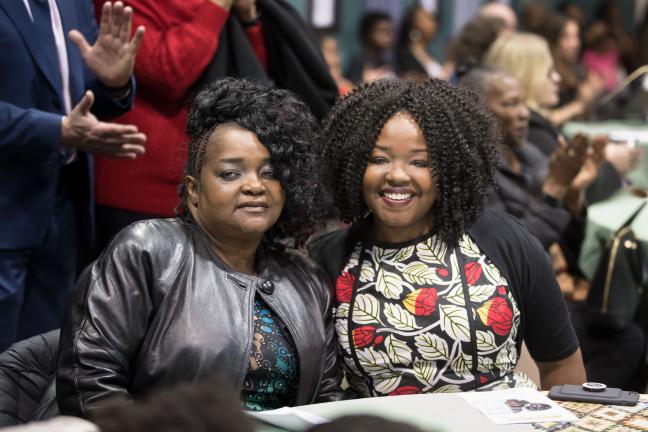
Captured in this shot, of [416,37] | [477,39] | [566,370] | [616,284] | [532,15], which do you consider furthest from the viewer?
[532,15]

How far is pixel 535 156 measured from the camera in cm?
461

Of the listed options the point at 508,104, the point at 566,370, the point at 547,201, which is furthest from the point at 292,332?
the point at 508,104

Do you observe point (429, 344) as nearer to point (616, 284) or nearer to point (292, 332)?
point (292, 332)

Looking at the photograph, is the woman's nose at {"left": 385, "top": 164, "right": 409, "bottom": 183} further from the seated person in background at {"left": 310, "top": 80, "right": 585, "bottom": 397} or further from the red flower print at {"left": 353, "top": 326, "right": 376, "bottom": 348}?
the red flower print at {"left": 353, "top": 326, "right": 376, "bottom": 348}

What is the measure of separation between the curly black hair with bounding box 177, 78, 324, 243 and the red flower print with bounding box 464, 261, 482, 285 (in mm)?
407

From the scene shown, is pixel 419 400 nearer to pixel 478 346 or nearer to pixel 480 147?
pixel 478 346

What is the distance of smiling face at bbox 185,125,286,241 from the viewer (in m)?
2.21

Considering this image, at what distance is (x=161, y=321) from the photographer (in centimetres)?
209

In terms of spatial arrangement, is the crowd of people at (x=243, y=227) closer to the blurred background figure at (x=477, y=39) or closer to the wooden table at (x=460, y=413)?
the wooden table at (x=460, y=413)

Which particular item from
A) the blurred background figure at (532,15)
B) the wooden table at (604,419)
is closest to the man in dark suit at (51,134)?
the wooden table at (604,419)

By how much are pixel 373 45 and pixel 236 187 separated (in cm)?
689

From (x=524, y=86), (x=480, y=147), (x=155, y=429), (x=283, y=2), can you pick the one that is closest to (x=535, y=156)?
(x=524, y=86)

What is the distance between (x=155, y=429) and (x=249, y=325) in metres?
1.07

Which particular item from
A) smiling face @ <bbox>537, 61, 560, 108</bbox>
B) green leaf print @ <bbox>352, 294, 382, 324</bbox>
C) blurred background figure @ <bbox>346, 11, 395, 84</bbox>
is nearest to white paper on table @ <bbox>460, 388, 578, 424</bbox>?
green leaf print @ <bbox>352, 294, 382, 324</bbox>
